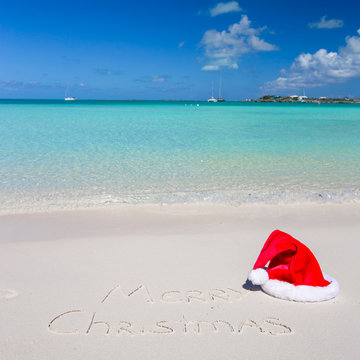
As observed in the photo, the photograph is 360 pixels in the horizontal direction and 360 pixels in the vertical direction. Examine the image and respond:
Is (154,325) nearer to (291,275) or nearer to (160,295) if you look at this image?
(160,295)

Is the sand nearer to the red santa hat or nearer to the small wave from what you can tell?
the red santa hat

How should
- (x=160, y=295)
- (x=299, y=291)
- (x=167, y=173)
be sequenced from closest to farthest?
(x=299, y=291) < (x=160, y=295) < (x=167, y=173)

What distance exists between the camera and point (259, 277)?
10.9 ft

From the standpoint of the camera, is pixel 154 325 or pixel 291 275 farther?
pixel 291 275

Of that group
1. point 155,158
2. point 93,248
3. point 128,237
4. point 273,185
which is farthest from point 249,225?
point 155,158

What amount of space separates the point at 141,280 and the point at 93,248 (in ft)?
3.72

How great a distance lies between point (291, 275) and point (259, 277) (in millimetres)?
350

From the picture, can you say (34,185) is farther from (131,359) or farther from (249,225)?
(131,359)

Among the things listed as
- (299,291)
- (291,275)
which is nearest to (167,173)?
(291,275)

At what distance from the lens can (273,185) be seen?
8.39 meters

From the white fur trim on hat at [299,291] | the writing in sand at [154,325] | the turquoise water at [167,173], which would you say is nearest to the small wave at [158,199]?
the turquoise water at [167,173]

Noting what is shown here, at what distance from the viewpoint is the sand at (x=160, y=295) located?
2730 millimetres

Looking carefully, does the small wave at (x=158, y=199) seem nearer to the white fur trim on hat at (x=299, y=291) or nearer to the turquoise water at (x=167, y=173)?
the turquoise water at (x=167, y=173)

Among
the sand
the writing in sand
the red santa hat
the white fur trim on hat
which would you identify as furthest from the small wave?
the writing in sand
